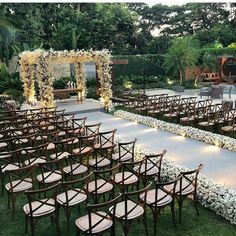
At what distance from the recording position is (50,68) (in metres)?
16.2

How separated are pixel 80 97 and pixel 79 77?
1.34 m

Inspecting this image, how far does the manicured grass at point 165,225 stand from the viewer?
5.68 m

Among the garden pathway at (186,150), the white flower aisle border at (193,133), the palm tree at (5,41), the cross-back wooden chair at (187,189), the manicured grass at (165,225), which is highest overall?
the palm tree at (5,41)

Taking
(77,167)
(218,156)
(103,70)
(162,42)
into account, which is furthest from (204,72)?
(77,167)

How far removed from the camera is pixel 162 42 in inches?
1506

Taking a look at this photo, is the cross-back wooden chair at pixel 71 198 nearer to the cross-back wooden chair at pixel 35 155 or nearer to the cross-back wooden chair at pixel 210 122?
the cross-back wooden chair at pixel 35 155

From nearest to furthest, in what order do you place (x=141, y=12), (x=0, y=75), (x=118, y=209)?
(x=118, y=209)
(x=0, y=75)
(x=141, y=12)

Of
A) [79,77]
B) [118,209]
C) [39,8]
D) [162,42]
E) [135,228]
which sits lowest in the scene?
[135,228]

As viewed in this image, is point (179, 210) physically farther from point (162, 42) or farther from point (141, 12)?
point (141, 12)

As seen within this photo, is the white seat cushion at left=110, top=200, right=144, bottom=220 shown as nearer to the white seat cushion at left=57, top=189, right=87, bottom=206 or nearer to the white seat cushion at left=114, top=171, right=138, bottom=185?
the white seat cushion at left=57, top=189, right=87, bottom=206

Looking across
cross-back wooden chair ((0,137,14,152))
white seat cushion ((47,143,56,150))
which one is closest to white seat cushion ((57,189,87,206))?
white seat cushion ((47,143,56,150))

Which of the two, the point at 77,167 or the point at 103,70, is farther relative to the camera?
the point at 103,70

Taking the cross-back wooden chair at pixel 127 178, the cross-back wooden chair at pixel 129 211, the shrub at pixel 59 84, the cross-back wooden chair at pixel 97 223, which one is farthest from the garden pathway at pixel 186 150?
the shrub at pixel 59 84

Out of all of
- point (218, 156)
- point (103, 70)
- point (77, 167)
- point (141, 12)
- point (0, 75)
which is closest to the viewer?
point (77, 167)
